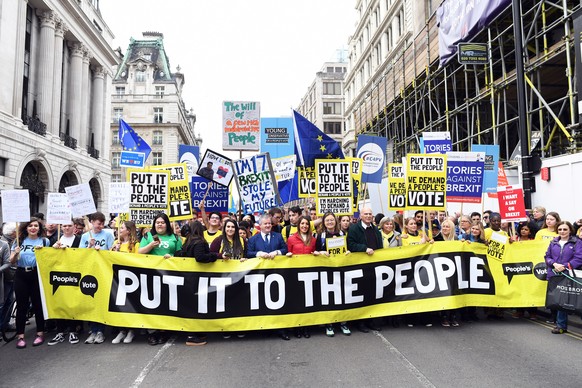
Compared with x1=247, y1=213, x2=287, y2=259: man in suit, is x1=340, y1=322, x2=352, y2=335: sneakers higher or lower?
lower

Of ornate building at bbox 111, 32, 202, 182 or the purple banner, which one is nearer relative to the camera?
the purple banner

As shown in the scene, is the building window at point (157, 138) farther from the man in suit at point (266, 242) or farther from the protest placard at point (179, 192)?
the man in suit at point (266, 242)

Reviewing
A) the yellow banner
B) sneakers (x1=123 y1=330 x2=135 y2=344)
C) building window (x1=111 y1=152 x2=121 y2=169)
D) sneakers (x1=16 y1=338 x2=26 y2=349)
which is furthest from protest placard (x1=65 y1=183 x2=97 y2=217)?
building window (x1=111 y1=152 x2=121 y2=169)

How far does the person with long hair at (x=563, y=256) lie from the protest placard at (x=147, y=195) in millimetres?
6508

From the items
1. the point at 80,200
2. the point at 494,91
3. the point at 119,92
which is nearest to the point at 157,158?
the point at 119,92

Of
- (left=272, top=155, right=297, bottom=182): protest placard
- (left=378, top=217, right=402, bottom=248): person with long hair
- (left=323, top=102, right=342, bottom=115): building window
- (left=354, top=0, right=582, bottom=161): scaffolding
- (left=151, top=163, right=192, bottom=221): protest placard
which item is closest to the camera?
(left=378, top=217, right=402, bottom=248): person with long hair

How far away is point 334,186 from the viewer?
330 inches

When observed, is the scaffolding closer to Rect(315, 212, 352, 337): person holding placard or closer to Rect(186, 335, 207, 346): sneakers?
Rect(315, 212, 352, 337): person holding placard

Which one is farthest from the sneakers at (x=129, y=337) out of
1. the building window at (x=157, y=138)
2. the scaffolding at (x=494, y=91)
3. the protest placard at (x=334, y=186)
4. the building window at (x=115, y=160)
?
the building window at (x=157, y=138)

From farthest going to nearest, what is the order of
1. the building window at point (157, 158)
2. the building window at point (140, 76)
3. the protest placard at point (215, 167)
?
the building window at point (140, 76)
the building window at point (157, 158)
the protest placard at point (215, 167)

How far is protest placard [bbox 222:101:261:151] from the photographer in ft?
37.4

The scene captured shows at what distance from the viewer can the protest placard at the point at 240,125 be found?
11414mm

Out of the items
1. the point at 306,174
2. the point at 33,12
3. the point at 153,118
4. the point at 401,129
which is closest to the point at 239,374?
the point at 306,174

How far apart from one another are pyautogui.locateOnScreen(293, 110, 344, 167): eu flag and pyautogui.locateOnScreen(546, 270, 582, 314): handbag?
5.33 m
